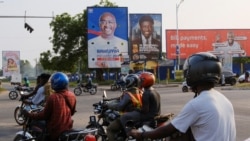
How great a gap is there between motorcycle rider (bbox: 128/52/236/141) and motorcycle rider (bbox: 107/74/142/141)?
4.61 meters

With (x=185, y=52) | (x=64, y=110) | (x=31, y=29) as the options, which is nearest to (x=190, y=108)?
(x=64, y=110)

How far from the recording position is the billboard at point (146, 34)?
178ft

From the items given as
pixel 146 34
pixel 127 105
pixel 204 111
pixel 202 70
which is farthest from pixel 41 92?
pixel 146 34

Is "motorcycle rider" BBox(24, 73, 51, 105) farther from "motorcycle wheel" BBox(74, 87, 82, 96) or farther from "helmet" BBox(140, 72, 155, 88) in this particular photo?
"motorcycle wheel" BBox(74, 87, 82, 96)

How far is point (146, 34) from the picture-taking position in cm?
5431

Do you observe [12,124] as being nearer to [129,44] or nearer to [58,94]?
[58,94]

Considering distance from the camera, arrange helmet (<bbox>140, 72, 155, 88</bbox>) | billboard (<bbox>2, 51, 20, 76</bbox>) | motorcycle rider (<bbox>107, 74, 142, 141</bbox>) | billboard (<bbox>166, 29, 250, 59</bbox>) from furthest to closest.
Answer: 1. billboard (<bbox>166, 29, 250, 59</bbox>)
2. billboard (<bbox>2, 51, 20, 76</bbox>)
3. motorcycle rider (<bbox>107, 74, 142, 141</bbox>)
4. helmet (<bbox>140, 72, 155, 88</bbox>)

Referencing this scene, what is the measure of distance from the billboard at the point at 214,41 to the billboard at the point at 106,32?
13420 mm

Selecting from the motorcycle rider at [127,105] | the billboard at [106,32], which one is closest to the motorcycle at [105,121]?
the motorcycle rider at [127,105]

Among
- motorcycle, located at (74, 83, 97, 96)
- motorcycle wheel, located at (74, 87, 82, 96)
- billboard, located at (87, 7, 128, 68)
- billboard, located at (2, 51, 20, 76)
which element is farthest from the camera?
billboard, located at (2, 51, 20, 76)

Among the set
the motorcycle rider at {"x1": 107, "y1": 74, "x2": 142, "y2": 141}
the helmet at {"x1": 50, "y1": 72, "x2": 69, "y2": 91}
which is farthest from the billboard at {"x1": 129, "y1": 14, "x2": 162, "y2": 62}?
the helmet at {"x1": 50, "y1": 72, "x2": 69, "y2": 91}

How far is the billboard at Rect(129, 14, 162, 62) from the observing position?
178ft

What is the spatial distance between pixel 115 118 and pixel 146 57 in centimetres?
4606

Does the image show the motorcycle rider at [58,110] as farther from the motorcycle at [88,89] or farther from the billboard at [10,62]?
the billboard at [10,62]
